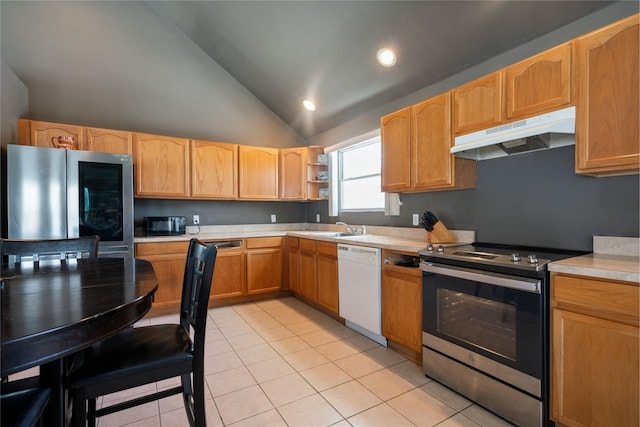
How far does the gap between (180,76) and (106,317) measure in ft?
12.8

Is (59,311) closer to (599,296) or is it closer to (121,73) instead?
(599,296)

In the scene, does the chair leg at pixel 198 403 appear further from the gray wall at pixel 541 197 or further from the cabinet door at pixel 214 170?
the cabinet door at pixel 214 170

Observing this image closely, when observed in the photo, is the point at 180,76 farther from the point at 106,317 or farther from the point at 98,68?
the point at 106,317

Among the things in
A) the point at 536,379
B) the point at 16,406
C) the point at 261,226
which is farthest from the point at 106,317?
the point at 261,226

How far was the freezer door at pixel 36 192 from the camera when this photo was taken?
256cm

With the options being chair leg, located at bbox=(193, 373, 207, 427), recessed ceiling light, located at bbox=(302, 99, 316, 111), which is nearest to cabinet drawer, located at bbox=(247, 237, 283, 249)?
recessed ceiling light, located at bbox=(302, 99, 316, 111)

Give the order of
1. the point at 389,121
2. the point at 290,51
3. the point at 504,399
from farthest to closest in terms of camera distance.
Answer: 1. the point at 290,51
2. the point at 389,121
3. the point at 504,399

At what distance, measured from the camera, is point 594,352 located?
1351 millimetres

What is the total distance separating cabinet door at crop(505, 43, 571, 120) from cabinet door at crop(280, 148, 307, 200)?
275cm

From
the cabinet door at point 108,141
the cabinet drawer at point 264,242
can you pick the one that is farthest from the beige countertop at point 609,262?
the cabinet door at point 108,141

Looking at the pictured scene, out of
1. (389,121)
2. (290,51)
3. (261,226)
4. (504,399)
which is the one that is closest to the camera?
(504,399)

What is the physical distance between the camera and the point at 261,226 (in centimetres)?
451

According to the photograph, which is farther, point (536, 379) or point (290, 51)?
point (290, 51)

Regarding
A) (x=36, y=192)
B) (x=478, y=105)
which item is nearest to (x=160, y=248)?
(x=36, y=192)
